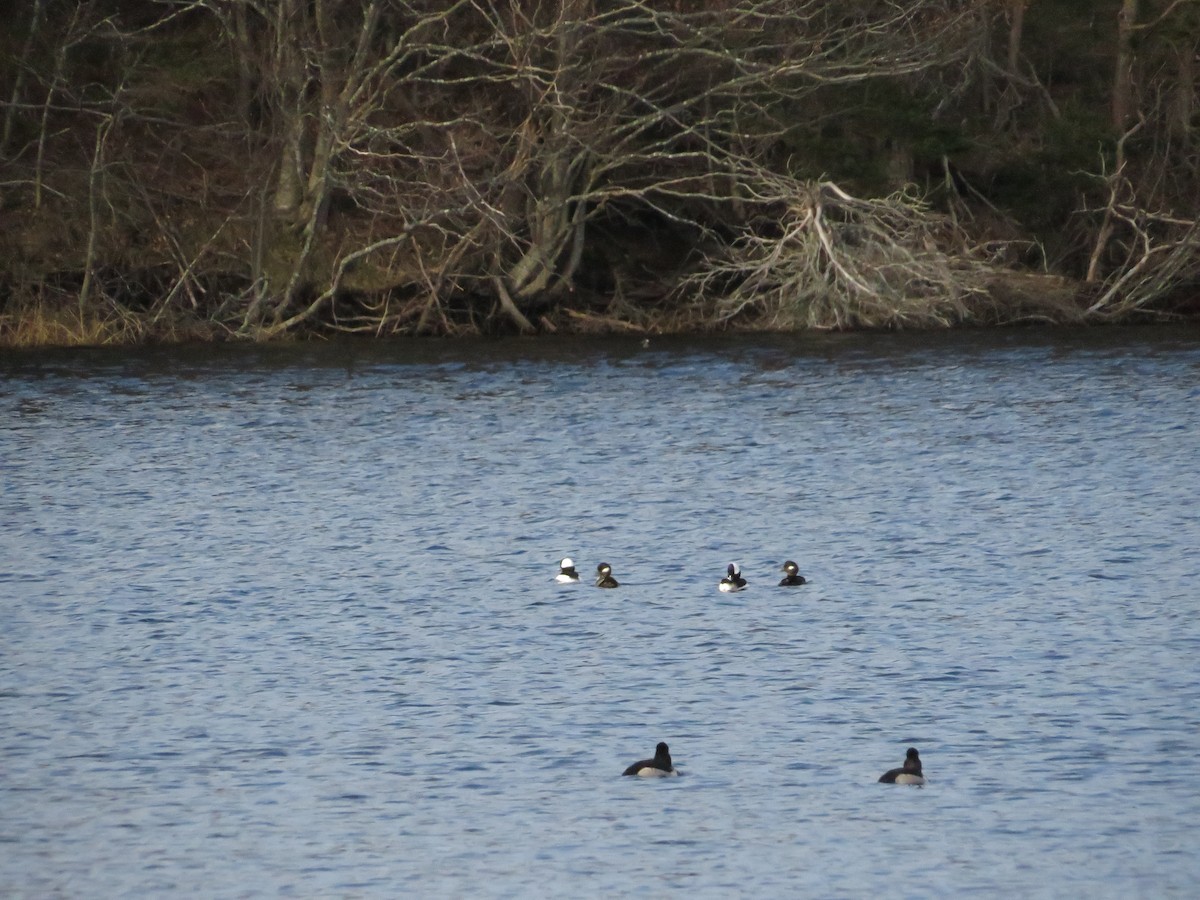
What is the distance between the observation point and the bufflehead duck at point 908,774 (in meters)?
11.4

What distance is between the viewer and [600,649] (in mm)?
15219

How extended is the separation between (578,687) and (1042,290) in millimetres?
28394

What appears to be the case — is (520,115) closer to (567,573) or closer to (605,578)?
(567,573)

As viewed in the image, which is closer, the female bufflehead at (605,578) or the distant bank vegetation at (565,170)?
the female bufflehead at (605,578)

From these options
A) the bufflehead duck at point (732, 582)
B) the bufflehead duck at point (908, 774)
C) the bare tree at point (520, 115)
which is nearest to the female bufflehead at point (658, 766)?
the bufflehead duck at point (908, 774)

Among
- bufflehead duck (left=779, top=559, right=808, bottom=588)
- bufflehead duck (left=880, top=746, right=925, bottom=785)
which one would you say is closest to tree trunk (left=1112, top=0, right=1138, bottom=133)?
bufflehead duck (left=779, top=559, right=808, bottom=588)

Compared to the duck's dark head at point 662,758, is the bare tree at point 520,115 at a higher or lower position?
higher

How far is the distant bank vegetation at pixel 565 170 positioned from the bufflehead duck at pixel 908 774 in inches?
1023

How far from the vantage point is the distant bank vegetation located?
37.7 metres

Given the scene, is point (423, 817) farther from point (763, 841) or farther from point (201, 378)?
point (201, 378)

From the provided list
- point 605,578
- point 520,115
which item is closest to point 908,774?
point 605,578

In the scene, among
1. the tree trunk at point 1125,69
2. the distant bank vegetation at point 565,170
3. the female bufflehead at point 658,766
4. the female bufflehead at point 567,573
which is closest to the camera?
the female bufflehead at point 658,766

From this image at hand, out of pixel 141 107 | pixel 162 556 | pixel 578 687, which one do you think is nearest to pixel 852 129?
pixel 141 107

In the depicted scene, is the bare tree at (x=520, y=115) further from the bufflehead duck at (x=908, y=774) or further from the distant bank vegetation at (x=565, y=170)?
the bufflehead duck at (x=908, y=774)
